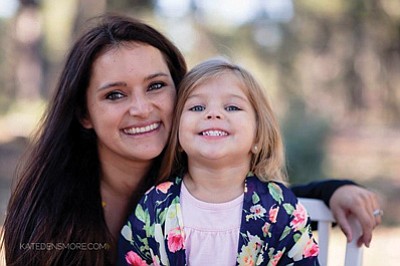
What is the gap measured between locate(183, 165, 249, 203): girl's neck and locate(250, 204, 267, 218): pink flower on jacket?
0.24 ft

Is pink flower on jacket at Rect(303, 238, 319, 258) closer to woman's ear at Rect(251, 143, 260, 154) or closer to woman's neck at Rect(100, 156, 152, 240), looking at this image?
woman's ear at Rect(251, 143, 260, 154)

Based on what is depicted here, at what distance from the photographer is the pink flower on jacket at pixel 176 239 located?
1.84 meters

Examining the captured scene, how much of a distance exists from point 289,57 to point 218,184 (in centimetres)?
1072

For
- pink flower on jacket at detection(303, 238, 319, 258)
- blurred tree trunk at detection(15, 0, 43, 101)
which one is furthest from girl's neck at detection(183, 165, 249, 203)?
blurred tree trunk at detection(15, 0, 43, 101)

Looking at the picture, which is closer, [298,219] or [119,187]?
[298,219]

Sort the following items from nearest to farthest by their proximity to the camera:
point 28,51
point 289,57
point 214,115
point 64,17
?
point 214,115 < point 64,17 < point 28,51 < point 289,57

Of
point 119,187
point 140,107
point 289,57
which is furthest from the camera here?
point 289,57

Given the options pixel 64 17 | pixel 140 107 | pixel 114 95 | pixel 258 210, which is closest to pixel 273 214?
pixel 258 210

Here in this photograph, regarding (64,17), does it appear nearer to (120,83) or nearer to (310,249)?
(120,83)

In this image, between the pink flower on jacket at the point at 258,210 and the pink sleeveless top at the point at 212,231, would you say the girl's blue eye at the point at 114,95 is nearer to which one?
the pink sleeveless top at the point at 212,231

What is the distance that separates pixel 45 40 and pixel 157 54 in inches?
356

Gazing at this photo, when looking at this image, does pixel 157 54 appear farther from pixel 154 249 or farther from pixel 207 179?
pixel 154 249

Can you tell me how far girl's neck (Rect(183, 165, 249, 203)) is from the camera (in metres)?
1.89

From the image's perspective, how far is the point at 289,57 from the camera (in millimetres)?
12359
